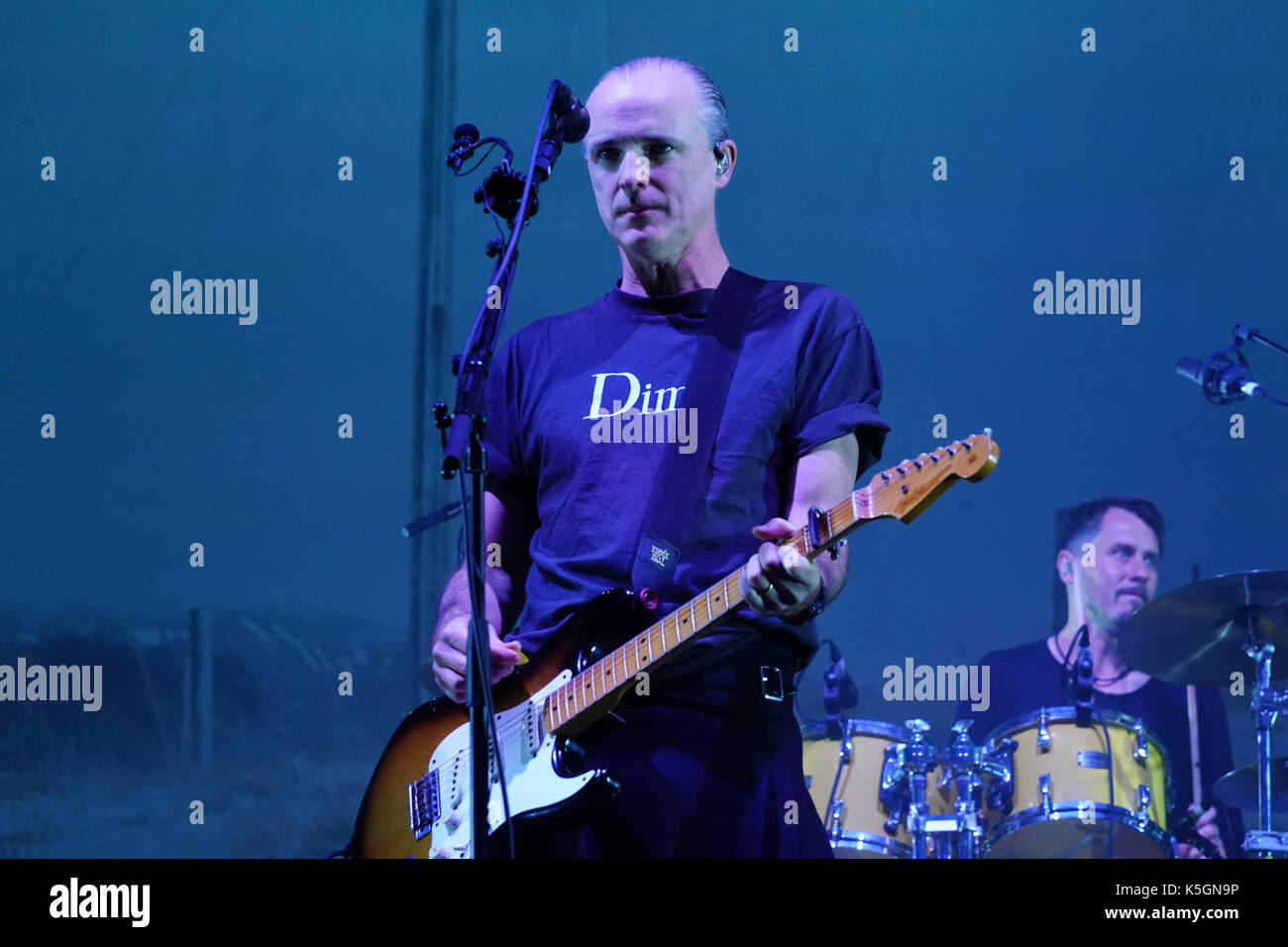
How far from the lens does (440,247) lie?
3641 millimetres

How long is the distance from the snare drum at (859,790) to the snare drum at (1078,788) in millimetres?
207

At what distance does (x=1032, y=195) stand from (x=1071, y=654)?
1.25 meters

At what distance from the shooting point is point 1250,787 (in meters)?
3.44

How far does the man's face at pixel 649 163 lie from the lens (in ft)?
8.68

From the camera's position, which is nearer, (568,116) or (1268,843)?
(568,116)

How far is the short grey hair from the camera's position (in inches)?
108

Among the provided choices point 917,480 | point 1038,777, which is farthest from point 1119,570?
point 917,480

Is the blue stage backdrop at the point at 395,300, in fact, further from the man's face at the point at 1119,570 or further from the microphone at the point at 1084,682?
the microphone at the point at 1084,682

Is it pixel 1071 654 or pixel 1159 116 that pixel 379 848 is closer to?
pixel 1071 654

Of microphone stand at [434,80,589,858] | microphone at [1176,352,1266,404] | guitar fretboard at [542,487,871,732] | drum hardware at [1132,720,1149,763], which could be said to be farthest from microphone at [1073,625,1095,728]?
microphone stand at [434,80,589,858]

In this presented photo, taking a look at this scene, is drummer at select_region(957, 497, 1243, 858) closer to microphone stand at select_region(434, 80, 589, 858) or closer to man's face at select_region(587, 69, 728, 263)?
man's face at select_region(587, 69, 728, 263)

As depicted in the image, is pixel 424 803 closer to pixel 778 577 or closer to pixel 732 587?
pixel 732 587

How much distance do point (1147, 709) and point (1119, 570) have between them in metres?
0.48

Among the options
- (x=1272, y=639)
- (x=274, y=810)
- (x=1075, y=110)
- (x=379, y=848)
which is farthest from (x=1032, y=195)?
→ (x=274, y=810)
